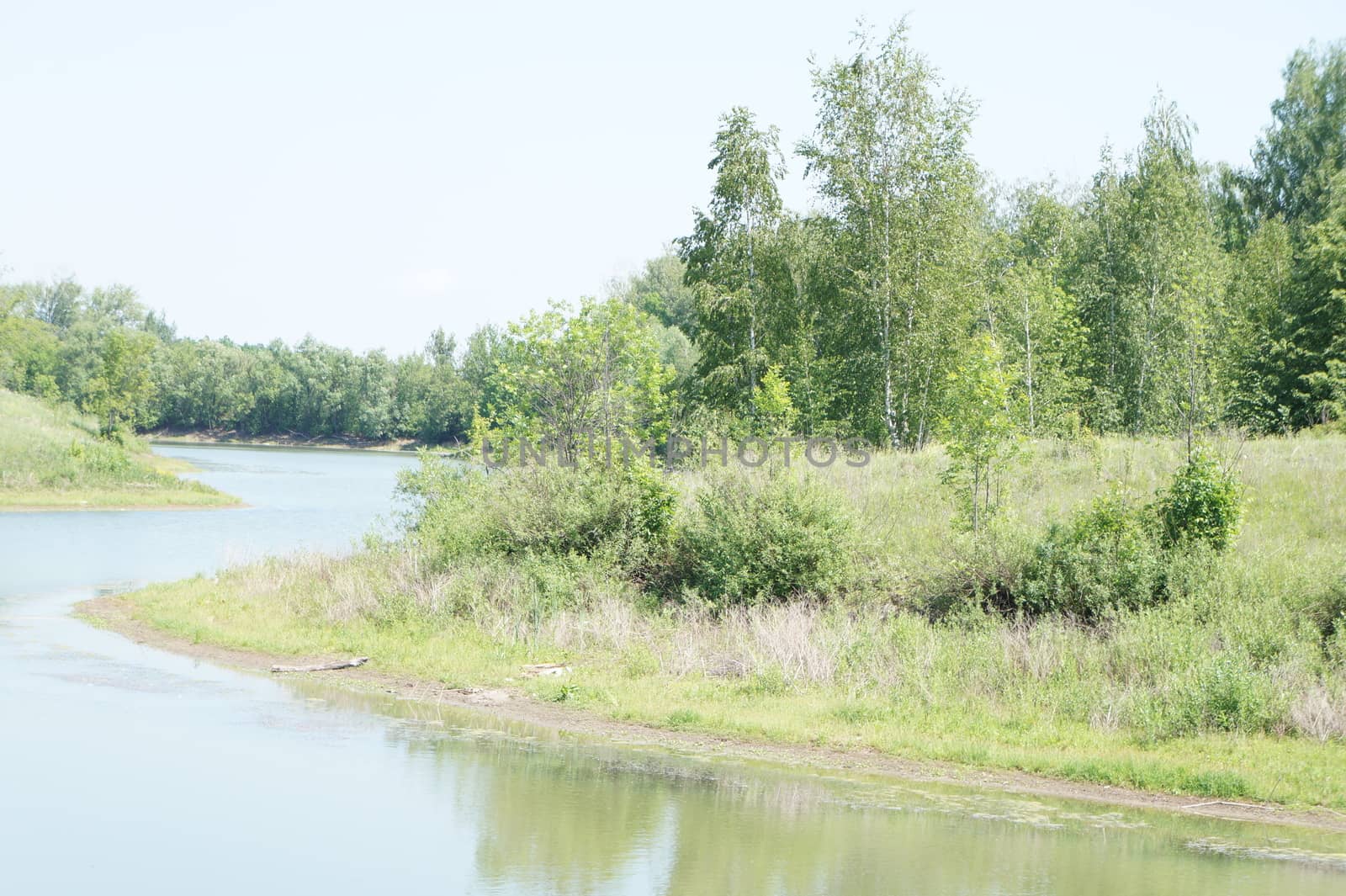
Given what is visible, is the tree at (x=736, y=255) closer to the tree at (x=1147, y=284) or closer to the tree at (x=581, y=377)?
the tree at (x=581, y=377)

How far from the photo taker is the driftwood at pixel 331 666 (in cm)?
1997

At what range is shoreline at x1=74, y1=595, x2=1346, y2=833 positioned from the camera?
41.8 ft

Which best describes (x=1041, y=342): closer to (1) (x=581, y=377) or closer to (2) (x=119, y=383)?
(1) (x=581, y=377)

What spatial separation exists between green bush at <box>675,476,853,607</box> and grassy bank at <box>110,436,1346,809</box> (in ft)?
0.75

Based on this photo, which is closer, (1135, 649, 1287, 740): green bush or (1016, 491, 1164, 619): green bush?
(1135, 649, 1287, 740): green bush

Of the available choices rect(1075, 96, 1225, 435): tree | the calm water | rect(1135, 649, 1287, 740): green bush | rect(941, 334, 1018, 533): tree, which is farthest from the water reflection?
rect(1075, 96, 1225, 435): tree

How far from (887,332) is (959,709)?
19.8 meters

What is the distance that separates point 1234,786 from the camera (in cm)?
1311

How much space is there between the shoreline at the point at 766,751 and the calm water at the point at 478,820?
15.4 inches

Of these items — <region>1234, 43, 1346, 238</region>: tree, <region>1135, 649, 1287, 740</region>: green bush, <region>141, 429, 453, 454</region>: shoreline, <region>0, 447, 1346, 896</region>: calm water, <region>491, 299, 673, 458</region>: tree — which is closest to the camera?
<region>0, 447, 1346, 896</region>: calm water

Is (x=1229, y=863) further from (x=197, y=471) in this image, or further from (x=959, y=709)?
(x=197, y=471)

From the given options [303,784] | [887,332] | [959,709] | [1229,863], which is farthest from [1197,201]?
[303,784]

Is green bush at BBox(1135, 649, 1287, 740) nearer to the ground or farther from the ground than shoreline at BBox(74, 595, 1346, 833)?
farther from the ground

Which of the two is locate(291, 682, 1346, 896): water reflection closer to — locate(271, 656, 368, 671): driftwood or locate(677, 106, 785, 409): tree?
locate(271, 656, 368, 671): driftwood
